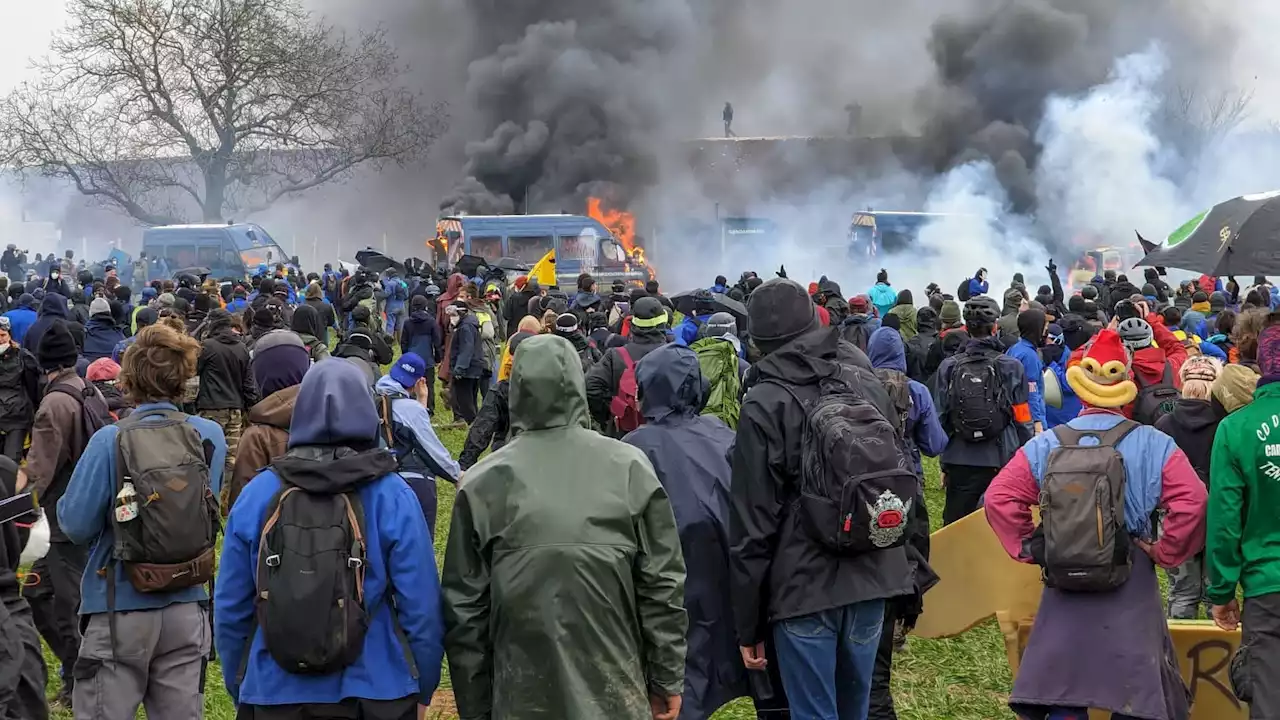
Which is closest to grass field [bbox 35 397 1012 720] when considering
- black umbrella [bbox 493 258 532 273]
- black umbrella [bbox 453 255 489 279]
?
black umbrella [bbox 453 255 489 279]

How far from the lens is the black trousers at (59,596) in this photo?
5562mm

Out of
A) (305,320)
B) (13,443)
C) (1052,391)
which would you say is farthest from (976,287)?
(13,443)

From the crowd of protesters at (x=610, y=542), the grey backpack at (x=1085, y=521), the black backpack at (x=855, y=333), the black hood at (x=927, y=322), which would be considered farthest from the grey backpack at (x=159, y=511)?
the black hood at (x=927, y=322)

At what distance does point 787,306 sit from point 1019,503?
1007mm

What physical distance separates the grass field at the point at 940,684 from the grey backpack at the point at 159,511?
155 cm

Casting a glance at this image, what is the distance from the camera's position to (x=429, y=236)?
137 ft

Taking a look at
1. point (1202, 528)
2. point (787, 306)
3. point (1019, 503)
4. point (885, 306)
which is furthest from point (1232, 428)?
point (885, 306)

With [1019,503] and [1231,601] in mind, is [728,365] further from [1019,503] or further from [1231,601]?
[1231,601]

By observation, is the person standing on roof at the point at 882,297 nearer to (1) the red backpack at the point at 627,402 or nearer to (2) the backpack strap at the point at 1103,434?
(1) the red backpack at the point at 627,402

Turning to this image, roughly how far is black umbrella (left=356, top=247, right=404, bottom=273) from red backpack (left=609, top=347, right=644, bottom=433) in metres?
18.2

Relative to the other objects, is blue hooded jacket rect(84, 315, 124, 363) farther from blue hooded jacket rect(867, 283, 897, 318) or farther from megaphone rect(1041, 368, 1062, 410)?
blue hooded jacket rect(867, 283, 897, 318)

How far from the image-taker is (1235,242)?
676 cm

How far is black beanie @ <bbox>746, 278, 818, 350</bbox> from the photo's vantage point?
409cm

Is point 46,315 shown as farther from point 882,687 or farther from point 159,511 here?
point 882,687
